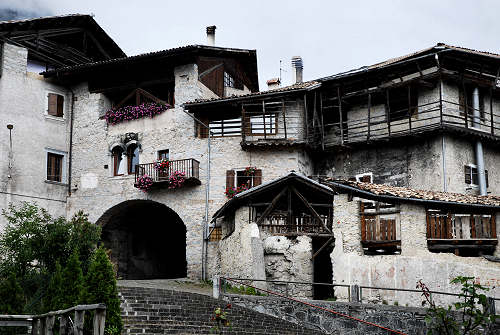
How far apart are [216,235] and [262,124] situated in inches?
210

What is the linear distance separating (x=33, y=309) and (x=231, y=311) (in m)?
5.44

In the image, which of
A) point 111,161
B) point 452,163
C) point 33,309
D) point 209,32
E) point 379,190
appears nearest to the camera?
point 33,309

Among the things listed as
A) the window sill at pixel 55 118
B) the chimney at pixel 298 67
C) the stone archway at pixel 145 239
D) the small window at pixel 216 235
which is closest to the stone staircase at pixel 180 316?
the small window at pixel 216 235

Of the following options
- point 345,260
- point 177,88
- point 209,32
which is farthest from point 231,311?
point 209,32

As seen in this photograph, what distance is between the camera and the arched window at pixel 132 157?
101ft

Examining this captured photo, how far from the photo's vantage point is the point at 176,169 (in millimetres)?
28844

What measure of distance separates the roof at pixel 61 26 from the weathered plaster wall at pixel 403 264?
1839 cm

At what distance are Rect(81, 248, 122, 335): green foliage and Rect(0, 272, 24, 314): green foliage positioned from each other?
3.47 metres

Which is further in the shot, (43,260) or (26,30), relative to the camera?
(26,30)

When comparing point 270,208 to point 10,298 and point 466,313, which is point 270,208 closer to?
point 10,298

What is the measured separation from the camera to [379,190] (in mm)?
20000

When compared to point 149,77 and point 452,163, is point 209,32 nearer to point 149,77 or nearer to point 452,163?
point 149,77

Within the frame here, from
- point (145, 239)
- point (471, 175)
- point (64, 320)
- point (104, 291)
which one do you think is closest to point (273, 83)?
point (145, 239)

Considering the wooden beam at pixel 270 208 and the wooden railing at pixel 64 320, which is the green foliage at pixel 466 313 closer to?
the wooden railing at pixel 64 320
